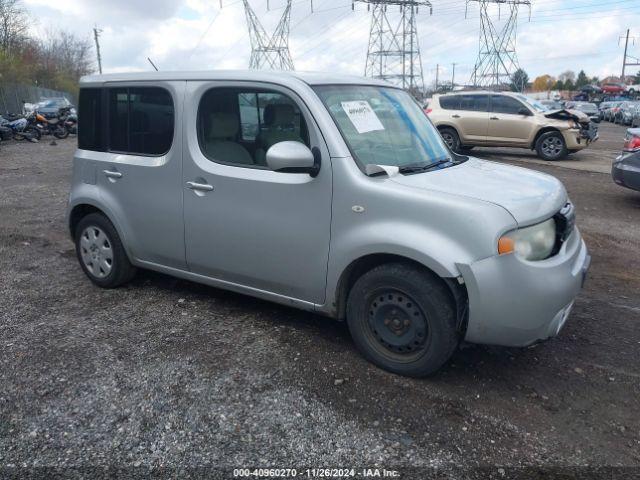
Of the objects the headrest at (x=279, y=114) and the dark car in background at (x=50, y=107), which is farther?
the dark car in background at (x=50, y=107)

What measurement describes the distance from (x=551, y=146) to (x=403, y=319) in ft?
Answer: 40.8

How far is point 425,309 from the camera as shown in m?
3.21

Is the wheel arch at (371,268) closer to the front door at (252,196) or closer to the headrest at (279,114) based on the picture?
the front door at (252,196)

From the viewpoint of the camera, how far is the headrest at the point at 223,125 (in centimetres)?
395

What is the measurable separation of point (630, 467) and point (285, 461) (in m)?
1.68

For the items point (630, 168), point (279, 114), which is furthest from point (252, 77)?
point (630, 168)

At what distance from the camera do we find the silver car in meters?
3.10

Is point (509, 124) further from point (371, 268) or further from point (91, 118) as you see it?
point (371, 268)

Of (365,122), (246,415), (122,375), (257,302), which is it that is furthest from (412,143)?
(122,375)

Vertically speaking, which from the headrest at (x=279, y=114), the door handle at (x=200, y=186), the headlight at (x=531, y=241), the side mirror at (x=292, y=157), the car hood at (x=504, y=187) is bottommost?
the headlight at (x=531, y=241)

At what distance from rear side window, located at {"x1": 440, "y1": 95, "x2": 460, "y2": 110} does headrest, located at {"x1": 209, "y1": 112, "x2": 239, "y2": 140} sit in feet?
39.7

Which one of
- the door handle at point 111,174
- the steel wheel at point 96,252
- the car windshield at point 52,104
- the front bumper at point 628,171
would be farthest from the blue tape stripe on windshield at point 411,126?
the car windshield at point 52,104

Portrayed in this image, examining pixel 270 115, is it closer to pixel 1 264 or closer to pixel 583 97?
pixel 1 264

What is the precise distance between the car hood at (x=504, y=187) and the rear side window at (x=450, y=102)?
1163cm
